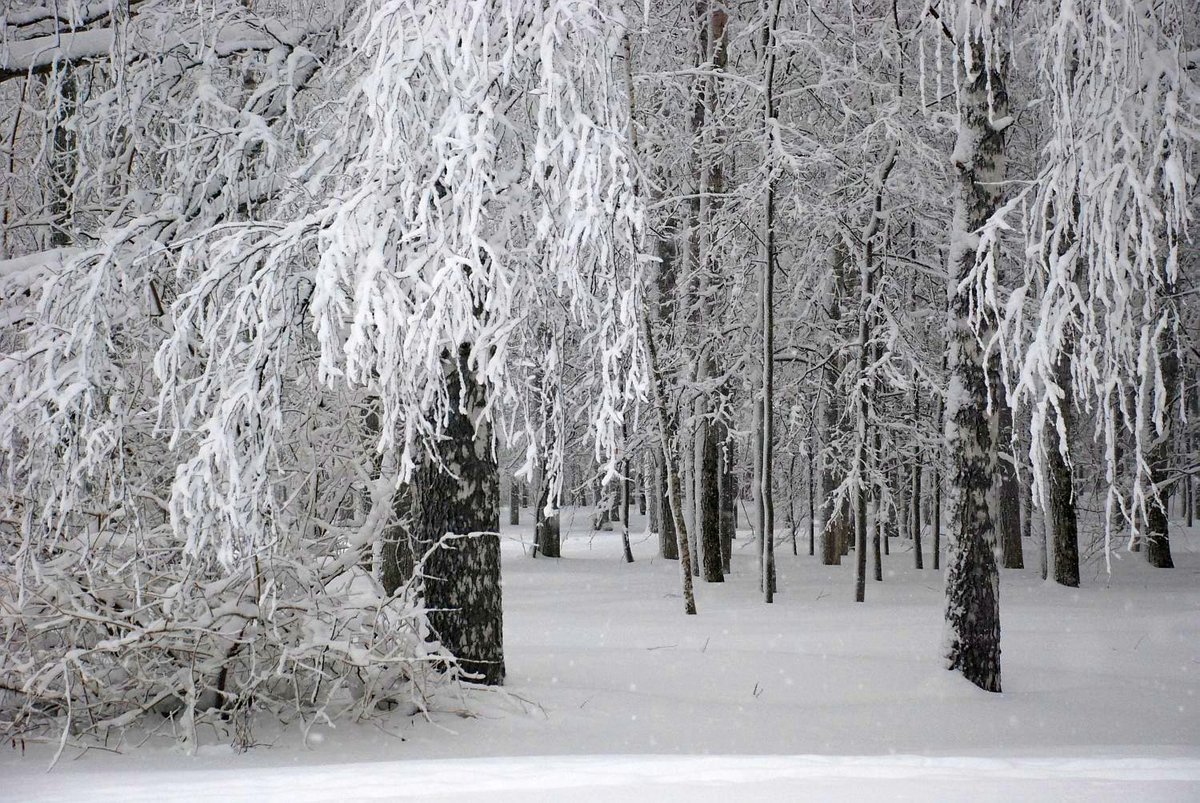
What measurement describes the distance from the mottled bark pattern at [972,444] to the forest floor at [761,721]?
0.33 meters

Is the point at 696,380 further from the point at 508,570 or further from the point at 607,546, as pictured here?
the point at 607,546

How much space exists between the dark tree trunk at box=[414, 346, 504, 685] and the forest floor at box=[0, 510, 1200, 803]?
400mm

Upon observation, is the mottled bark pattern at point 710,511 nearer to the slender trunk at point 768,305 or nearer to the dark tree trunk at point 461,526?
the slender trunk at point 768,305

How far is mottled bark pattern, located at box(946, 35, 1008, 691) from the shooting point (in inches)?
293

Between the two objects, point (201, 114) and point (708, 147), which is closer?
point (201, 114)

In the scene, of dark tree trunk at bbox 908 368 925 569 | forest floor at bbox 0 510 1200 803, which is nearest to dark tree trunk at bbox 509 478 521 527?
dark tree trunk at bbox 908 368 925 569

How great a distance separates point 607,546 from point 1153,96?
23.4 m

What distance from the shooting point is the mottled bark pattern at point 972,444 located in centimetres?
743

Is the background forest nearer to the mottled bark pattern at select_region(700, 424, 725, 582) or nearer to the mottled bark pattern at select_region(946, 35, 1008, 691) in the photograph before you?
the mottled bark pattern at select_region(946, 35, 1008, 691)

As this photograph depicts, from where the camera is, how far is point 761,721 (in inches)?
250

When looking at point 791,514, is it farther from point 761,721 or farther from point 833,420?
point 761,721

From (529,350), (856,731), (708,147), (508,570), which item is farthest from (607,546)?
(529,350)

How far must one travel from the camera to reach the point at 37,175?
6172 millimetres

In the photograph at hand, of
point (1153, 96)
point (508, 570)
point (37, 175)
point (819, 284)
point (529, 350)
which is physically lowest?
point (508, 570)
